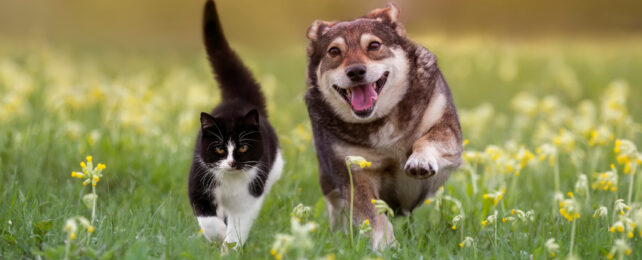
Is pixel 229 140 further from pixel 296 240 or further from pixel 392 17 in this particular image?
pixel 296 240

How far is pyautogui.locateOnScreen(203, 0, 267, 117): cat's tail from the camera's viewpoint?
5.01m

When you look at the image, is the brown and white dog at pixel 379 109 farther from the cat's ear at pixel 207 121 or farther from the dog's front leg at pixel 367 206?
the cat's ear at pixel 207 121

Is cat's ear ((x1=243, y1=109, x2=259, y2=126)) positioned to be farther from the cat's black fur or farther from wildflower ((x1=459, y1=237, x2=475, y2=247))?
wildflower ((x1=459, y1=237, x2=475, y2=247))

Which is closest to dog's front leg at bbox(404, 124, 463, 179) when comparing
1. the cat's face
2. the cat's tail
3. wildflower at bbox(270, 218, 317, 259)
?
the cat's face

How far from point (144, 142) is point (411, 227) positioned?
3.14 meters

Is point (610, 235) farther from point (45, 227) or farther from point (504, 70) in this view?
point (504, 70)

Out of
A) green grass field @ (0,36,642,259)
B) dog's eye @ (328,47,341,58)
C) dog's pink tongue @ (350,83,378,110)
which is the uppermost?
dog's eye @ (328,47,341,58)

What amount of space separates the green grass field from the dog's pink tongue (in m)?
0.72

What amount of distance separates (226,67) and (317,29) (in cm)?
86

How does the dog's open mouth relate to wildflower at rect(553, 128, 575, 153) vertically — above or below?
above

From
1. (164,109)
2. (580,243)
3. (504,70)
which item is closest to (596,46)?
(504,70)

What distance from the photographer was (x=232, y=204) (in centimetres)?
425

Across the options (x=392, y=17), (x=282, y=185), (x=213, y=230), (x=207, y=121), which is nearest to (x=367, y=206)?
(x=213, y=230)

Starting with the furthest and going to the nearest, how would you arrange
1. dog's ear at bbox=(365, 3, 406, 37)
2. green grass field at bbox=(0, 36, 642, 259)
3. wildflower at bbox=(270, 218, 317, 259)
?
dog's ear at bbox=(365, 3, 406, 37)
green grass field at bbox=(0, 36, 642, 259)
wildflower at bbox=(270, 218, 317, 259)
